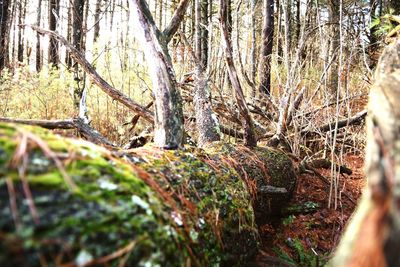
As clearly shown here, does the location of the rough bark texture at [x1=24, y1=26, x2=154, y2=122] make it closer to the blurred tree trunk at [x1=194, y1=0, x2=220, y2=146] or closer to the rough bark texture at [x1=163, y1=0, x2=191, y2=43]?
the blurred tree trunk at [x1=194, y1=0, x2=220, y2=146]

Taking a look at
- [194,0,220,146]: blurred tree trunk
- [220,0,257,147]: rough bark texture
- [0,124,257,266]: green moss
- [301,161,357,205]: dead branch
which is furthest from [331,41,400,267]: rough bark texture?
[301,161,357,205]: dead branch

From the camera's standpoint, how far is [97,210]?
999 millimetres

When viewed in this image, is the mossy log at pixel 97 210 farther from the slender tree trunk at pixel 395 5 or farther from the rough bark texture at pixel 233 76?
the slender tree trunk at pixel 395 5

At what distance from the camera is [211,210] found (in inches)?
66.8

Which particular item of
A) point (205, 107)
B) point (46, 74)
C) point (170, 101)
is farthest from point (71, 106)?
point (170, 101)

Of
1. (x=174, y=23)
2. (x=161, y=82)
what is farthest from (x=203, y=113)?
(x=161, y=82)

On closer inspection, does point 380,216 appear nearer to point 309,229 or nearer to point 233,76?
point 233,76

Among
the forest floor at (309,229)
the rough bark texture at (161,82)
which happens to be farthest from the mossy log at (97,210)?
the forest floor at (309,229)

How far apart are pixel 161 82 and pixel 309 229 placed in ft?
6.60

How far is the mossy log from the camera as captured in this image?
2.83ft

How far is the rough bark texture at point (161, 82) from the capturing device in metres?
2.35

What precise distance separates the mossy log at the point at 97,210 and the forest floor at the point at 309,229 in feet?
2.45

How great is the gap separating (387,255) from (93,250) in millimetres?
683

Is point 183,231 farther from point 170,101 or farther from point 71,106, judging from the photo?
point 71,106
